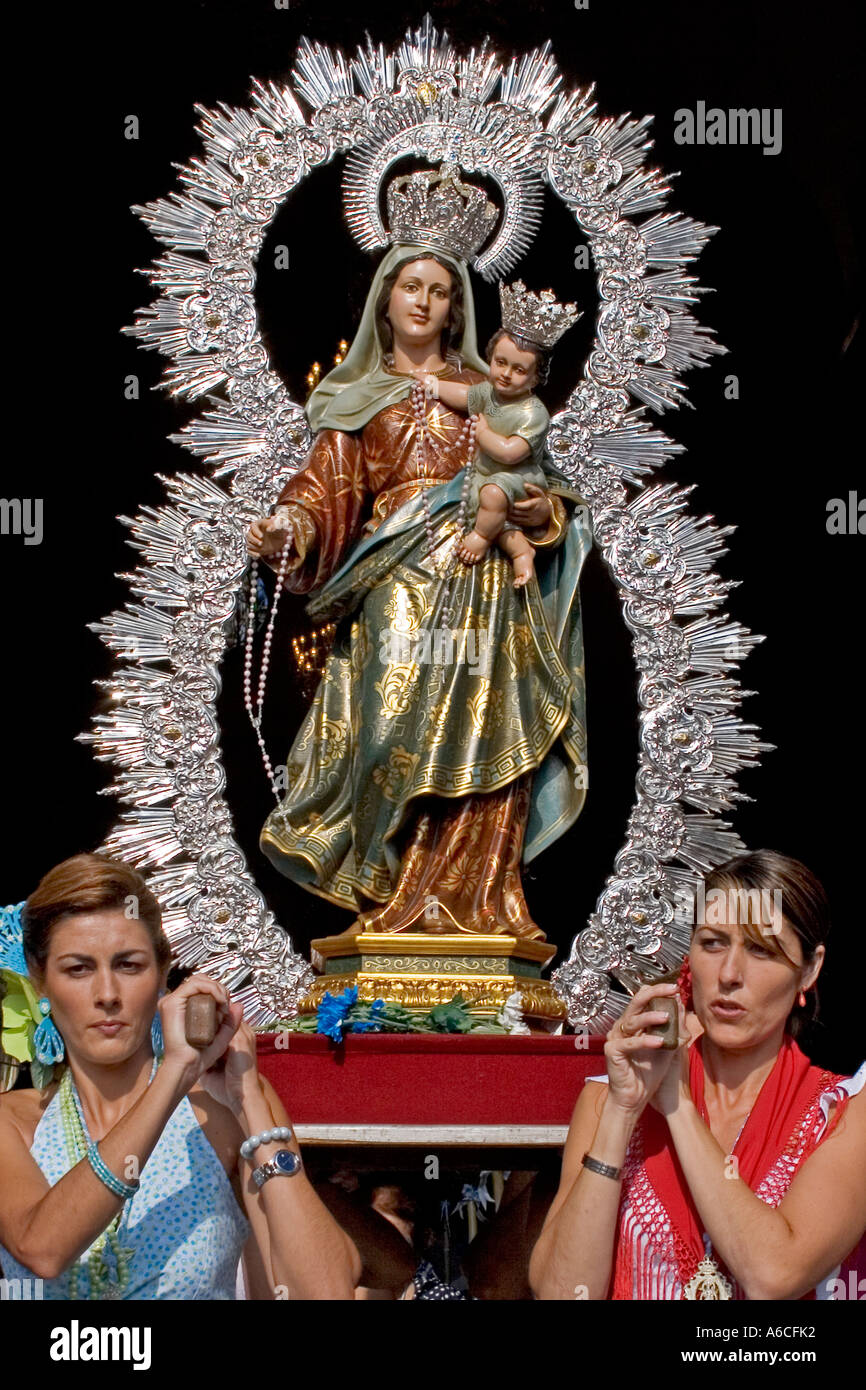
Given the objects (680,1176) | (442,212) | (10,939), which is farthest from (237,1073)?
(442,212)

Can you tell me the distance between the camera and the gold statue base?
3947 mm

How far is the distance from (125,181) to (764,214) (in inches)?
56.8

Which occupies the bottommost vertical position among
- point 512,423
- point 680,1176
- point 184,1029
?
point 680,1176

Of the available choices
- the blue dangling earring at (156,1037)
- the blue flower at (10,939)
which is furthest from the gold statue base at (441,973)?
the blue dangling earring at (156,1037)

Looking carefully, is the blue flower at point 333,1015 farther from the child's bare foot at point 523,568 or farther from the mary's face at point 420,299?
the mary's face at point 420,299

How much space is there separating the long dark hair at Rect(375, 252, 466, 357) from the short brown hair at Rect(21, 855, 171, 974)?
177 cm

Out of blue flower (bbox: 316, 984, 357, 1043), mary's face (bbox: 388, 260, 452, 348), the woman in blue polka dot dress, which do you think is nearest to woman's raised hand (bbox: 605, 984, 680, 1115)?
the woman in blue polka dot dress

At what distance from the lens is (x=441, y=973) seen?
398cm

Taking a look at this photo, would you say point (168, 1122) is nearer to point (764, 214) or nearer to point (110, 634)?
point (110, 634)

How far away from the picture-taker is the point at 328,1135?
11.9 feet

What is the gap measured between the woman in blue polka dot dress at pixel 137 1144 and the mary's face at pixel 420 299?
1.72m

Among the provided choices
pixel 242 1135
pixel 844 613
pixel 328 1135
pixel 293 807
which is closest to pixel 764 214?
pixel 844 613

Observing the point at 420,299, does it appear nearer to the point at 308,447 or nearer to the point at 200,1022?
the point at 308,447

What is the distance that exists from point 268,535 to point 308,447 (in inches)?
14.7
